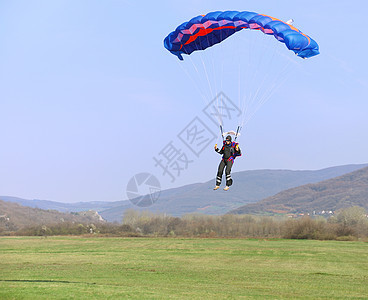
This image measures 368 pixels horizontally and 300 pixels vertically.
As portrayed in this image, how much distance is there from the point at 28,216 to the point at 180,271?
85627 millimetres

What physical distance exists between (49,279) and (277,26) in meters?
17.1

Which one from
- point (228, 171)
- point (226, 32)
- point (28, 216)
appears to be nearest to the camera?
point (228, 171)

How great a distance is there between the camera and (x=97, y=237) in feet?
195

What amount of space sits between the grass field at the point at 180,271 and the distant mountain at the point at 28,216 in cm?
4079

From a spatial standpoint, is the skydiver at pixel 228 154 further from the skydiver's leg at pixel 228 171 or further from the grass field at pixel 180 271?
the grass field at pixel 180 271

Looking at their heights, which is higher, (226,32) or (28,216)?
(226,32)

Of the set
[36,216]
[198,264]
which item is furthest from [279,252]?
[36,216]

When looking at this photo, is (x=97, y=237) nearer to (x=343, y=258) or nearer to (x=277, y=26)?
(x=343, y=258)

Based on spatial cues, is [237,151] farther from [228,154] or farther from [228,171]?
[228,171]

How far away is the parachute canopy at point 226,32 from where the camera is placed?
Answer: 18531mm

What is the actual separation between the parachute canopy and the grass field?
10.5m

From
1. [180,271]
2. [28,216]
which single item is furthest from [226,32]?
[28,216]

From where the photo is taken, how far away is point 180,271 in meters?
29.7

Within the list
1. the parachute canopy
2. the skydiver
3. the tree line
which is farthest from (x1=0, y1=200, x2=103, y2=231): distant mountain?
the skydiver
